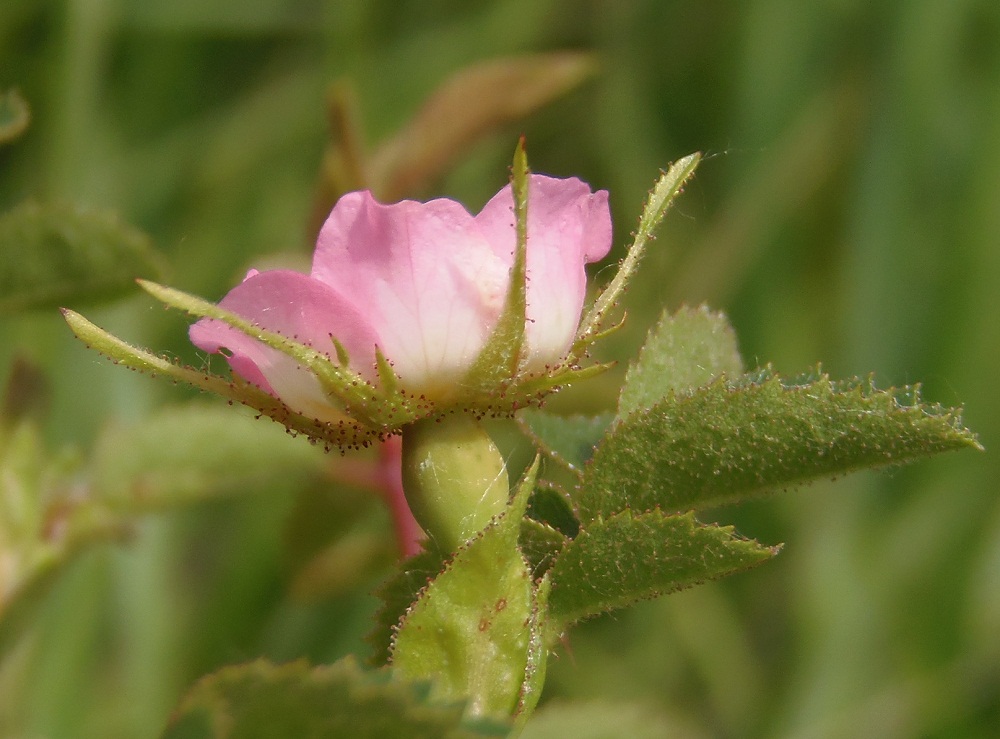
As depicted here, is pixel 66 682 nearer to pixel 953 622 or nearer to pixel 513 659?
pixel 513 659

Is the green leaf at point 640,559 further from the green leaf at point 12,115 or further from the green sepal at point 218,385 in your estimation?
the green leaf at point 12,115

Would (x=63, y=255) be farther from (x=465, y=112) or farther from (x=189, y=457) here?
(x=465, y=112)

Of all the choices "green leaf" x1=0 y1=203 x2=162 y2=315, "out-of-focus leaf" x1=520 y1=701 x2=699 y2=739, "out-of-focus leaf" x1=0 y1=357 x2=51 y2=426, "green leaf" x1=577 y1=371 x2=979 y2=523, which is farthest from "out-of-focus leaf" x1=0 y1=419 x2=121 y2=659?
"green leaf" x1=577 y1=371 x2=979 y2=523

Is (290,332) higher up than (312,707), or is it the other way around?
(290,332)

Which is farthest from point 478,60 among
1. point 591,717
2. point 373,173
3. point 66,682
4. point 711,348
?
point 711,348

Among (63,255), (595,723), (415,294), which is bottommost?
(595,723)

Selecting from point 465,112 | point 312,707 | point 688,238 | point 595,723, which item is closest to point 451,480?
point 312,707

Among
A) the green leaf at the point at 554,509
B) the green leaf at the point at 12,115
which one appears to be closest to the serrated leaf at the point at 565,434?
the green leaf at the point at 554,509

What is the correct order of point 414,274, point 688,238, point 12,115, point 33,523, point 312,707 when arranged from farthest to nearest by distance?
point 688,238
point 33,523
point 12,115
point 414,274
point 312,707

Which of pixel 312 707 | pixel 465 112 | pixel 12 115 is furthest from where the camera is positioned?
pixel 465 112
